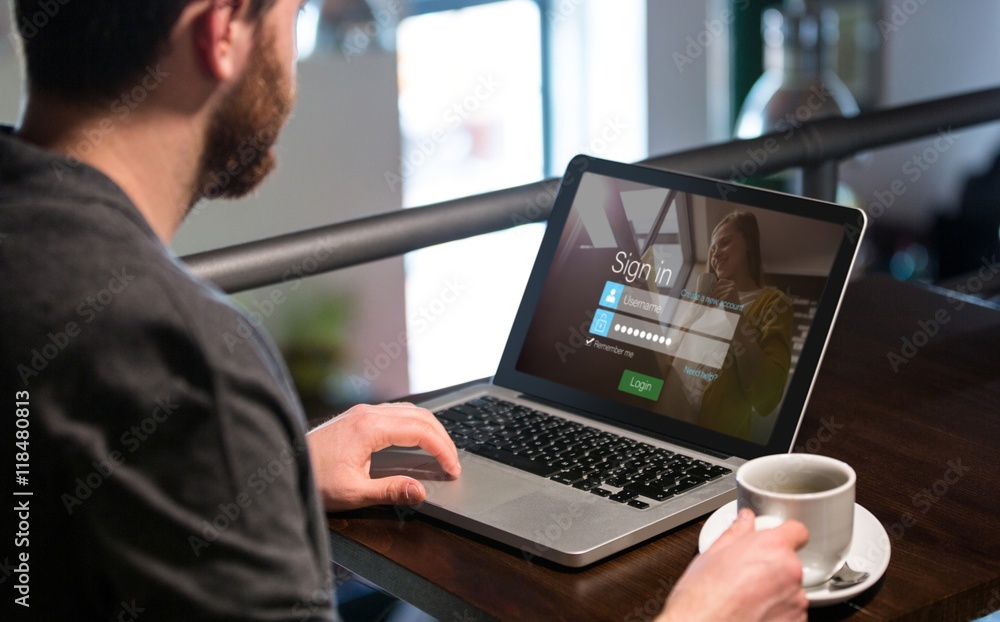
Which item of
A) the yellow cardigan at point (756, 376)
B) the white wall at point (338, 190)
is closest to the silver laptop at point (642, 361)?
the yellow cardigan at point (756, 376)

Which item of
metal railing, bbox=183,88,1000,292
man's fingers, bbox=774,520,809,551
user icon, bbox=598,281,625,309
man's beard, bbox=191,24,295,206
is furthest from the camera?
metal railing, bbox=183,88,1000,292

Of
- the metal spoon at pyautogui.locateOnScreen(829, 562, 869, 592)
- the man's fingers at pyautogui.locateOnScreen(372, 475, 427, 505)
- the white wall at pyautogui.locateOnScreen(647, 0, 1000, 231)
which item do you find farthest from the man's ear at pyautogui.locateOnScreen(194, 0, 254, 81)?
the white wall at pyautogui.locateOnScreen(647, 0, 1000, 231)

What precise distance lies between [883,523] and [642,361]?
285 mm

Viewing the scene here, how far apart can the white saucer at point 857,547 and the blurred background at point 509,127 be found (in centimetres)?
253

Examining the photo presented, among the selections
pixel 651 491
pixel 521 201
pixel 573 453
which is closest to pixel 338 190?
pixel 521 201

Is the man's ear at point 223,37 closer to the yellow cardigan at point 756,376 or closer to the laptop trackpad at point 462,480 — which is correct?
the laptop trackpad at point 462,480

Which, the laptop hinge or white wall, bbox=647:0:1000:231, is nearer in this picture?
the laptop hinge

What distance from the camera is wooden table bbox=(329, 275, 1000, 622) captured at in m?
0.83

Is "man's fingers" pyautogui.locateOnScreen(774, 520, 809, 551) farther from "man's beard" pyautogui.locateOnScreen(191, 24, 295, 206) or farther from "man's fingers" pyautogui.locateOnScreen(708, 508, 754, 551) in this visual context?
"man's beard" pyautogui.locateOnScreen(191, 24, 295, 206)

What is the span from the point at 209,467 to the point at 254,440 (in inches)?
1.1

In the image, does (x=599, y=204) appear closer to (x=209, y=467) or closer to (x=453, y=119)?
(x=209, y=467)

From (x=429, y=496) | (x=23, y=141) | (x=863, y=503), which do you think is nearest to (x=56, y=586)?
(x=23, y=141)

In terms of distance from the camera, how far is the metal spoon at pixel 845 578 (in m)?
0.82

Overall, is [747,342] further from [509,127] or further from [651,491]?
[509,127]
